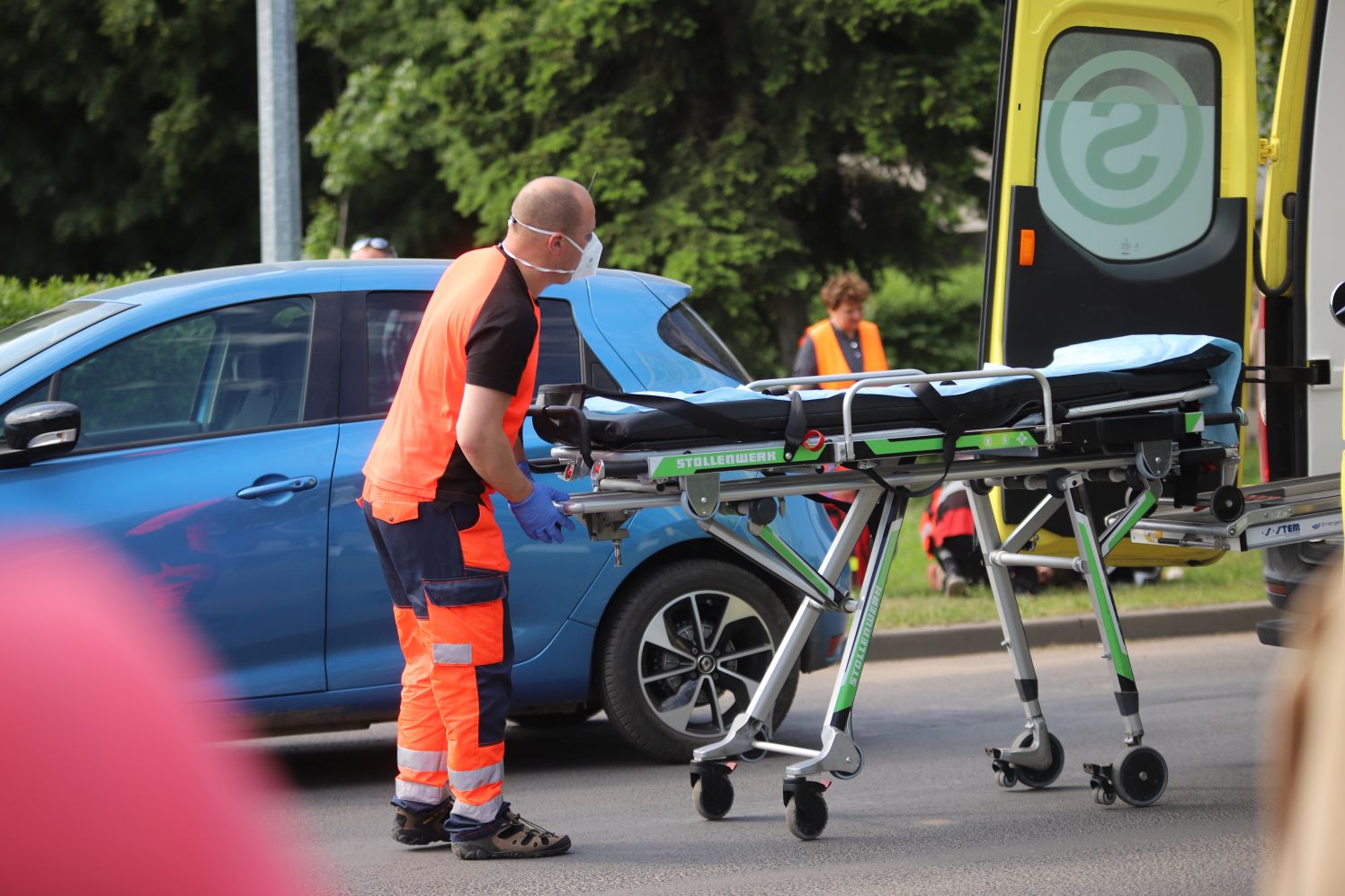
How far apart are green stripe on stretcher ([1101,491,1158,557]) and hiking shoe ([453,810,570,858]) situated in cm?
202

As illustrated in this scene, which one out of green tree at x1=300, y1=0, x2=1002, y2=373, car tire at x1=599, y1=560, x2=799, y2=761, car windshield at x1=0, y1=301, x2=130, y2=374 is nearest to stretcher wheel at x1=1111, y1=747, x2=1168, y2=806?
car tire at x1=599, y1=560, x2=799, y2=761

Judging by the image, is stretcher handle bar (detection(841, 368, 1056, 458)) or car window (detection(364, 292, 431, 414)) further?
car window (detection(364, 292, 431, 414))

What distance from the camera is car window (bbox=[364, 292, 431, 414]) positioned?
5.96m

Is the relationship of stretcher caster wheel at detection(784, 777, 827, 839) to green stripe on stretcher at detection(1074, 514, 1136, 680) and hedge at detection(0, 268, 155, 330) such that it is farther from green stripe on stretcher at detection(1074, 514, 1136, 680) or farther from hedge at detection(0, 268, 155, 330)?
hedge at detection(0, 268, 155, 330)

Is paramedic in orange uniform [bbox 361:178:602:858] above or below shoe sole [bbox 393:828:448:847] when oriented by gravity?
above

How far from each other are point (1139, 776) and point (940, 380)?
1507 mm

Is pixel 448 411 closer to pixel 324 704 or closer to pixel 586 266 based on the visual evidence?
pixel 586 266

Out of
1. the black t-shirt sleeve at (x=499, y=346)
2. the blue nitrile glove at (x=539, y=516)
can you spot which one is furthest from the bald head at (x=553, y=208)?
the blue nitrile glove at (x=539, y=516)

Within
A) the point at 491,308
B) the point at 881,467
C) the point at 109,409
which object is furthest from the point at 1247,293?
the point at 109,409

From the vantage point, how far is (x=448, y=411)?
490 centimetres

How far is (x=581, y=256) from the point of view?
16.8 feet

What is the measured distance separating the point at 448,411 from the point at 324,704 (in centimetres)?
141

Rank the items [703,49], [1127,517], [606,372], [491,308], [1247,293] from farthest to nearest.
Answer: [703,49]
[1247,293]
[606,372]
[1127,517]
[491,308]

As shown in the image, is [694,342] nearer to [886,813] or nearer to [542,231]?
[542,231]
